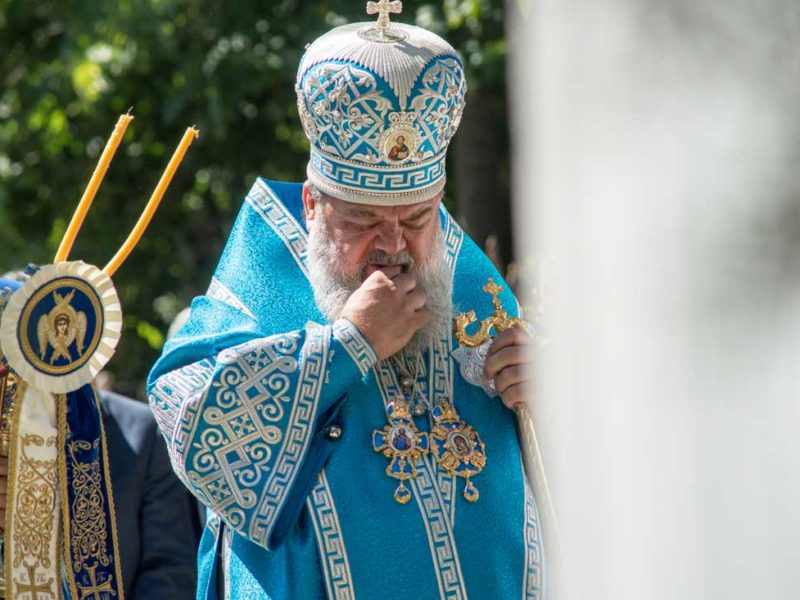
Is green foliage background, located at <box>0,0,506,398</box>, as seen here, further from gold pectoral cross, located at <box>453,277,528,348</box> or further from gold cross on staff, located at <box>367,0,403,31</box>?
gold pectoral cross, located at <box>453,277,528,348</box>

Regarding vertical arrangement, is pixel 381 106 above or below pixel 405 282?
above

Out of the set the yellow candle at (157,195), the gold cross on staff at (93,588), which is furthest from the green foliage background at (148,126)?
the gold cross on staff at (93,588)

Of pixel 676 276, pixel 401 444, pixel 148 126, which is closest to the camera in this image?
pixel 676 276

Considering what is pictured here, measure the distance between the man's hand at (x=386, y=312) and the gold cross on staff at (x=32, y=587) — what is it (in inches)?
45.5

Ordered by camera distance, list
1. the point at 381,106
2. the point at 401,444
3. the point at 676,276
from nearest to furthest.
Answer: the point at 676,276, the point at 401,444, the point at 381,106

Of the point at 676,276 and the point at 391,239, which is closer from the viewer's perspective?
the point at 676,276

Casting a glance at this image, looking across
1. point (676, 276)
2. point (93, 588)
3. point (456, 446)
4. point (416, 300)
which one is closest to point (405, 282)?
point (416, 300)

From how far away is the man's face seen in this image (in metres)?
3.38

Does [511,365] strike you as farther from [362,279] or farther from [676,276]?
[676,276]

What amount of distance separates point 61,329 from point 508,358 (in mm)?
1197

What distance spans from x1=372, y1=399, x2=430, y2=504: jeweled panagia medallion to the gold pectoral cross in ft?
0.67

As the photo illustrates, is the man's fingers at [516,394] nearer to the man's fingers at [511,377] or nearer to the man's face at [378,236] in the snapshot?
the man's fingers at [511,377]

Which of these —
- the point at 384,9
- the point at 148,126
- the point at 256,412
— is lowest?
the point at 256,412

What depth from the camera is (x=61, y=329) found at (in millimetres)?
3758
